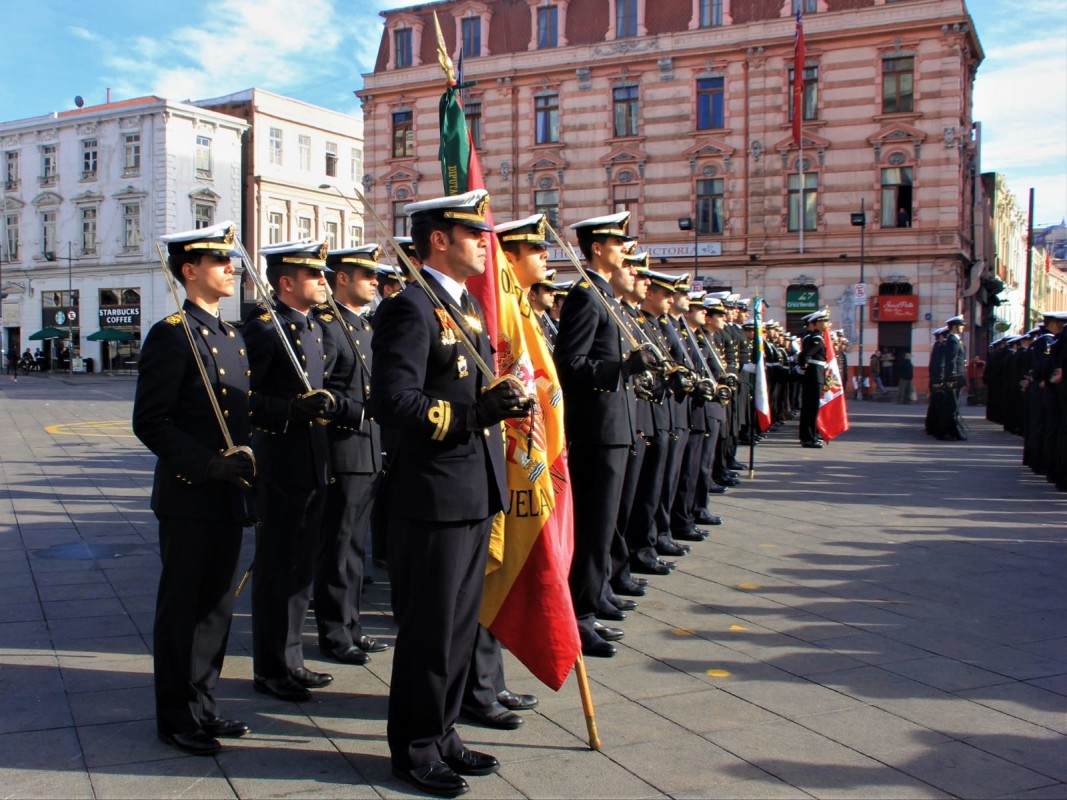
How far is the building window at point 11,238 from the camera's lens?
2295 inches

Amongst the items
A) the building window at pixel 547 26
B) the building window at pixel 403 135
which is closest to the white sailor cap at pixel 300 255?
the building window at pixel 547 26

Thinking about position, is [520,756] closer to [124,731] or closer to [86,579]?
[124,731]

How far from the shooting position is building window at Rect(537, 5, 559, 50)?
38.4 meters

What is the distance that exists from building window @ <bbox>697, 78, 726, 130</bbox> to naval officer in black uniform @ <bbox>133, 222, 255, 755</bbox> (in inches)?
1344

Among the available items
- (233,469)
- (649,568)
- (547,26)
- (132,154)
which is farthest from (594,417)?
(132,154)

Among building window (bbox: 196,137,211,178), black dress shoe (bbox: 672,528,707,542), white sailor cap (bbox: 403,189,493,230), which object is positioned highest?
building window (bbox: 196,137,211,178)

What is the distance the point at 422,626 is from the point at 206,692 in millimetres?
1121

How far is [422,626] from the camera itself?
154 inches

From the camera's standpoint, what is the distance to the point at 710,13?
118 ft

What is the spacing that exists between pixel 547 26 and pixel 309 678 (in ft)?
122

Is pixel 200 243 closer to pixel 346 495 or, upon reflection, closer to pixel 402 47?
pixel 346 495

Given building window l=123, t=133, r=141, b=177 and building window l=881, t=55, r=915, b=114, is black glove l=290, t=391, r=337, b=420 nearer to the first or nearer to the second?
building window l=881, t=55, r=915, b=114

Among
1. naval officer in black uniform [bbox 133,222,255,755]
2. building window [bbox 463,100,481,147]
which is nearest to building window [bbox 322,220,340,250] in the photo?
building window [bbox 463,100,481,147]

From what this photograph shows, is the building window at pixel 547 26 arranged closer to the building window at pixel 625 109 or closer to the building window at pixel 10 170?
the building window at pixel 625 109
